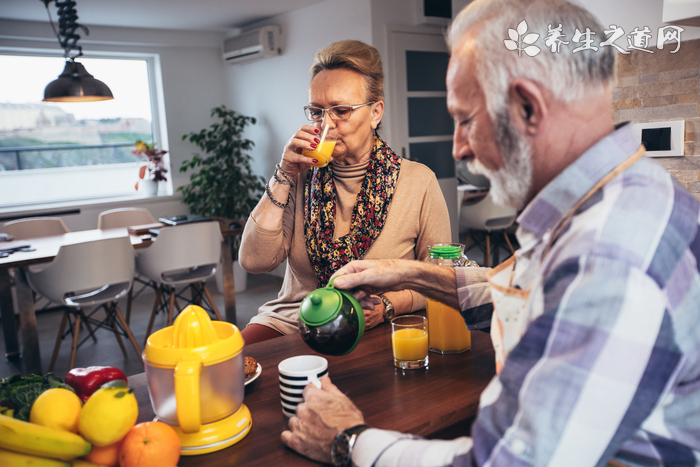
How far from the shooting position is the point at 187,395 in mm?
752

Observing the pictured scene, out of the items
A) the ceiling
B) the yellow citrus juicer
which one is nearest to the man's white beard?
the yellow citrus juicer

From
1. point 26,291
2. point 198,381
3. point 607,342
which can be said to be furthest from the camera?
point 26,291

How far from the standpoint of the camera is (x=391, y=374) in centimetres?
107

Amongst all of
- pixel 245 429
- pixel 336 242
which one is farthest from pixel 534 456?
pixel 336 242

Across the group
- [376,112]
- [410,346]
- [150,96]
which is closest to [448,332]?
[410,346]

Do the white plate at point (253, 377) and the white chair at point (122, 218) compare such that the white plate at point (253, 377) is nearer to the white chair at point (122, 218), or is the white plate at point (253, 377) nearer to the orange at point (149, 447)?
the orange at point (149, 447)

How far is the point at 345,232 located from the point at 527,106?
1.13 m

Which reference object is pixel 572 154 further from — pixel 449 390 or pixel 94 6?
pixel 94 6

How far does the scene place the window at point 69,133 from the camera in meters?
5.18

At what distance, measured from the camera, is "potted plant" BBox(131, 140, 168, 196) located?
5.45 metres

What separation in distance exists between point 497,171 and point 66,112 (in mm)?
5725

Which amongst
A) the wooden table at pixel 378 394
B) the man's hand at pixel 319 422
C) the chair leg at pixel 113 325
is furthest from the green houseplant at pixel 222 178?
the man's hand at pixel 319 422

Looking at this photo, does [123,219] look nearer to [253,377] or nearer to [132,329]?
[132,329]

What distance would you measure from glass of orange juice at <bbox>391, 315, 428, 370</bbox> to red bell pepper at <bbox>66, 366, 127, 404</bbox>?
0.52 m
